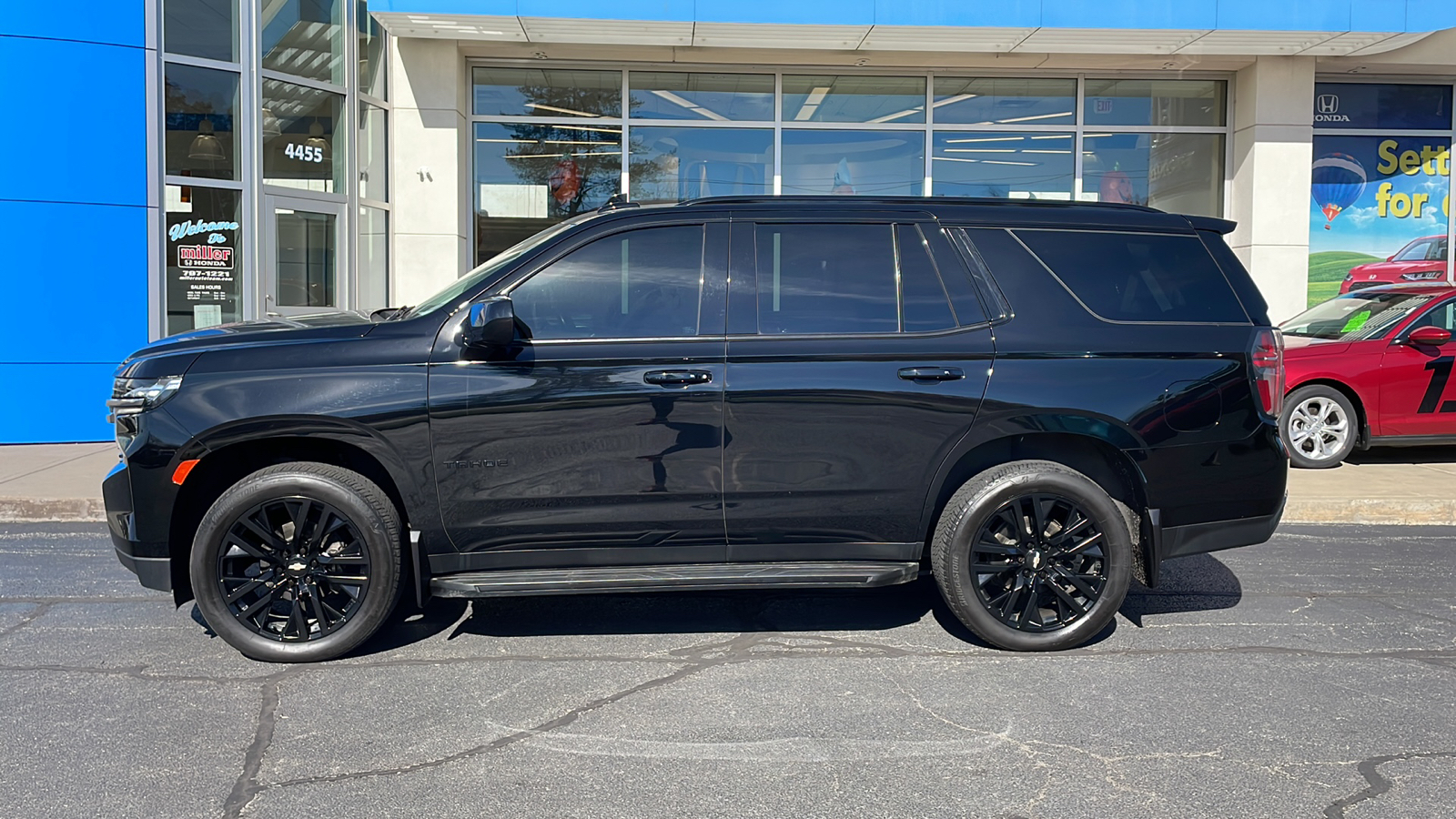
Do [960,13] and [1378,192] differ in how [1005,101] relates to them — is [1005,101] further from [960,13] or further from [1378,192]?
[1378,192]

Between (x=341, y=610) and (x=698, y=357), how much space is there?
1857 millimetres

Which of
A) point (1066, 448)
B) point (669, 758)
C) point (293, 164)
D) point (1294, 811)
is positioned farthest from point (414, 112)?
point (1294, 811)

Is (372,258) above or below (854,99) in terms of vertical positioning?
below

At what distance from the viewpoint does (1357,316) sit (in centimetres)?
1073

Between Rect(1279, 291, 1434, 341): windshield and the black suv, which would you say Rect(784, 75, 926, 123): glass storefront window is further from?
the black suv

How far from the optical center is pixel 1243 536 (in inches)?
203

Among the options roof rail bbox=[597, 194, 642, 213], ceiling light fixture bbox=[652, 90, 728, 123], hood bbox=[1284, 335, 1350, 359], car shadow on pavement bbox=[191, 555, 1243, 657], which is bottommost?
car shadow on pavement bbox=[191, 555, 1243, 657]

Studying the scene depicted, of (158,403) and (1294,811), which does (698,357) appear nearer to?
(158,403)

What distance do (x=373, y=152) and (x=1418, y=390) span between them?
36.0ft

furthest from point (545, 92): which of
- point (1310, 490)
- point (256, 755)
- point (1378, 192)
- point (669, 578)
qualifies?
point (256, 755)

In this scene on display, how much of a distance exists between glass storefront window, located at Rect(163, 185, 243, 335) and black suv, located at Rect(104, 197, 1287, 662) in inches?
274

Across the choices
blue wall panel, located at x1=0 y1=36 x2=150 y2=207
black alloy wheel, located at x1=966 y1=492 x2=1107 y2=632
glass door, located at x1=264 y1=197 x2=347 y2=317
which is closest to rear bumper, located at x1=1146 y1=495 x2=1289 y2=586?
black alloy wheel, located at x1=966 y1=492 x2=1107 y2=632

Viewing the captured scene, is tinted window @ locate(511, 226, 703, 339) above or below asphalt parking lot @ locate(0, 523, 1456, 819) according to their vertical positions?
above

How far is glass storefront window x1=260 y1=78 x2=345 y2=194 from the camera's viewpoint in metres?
11.9
